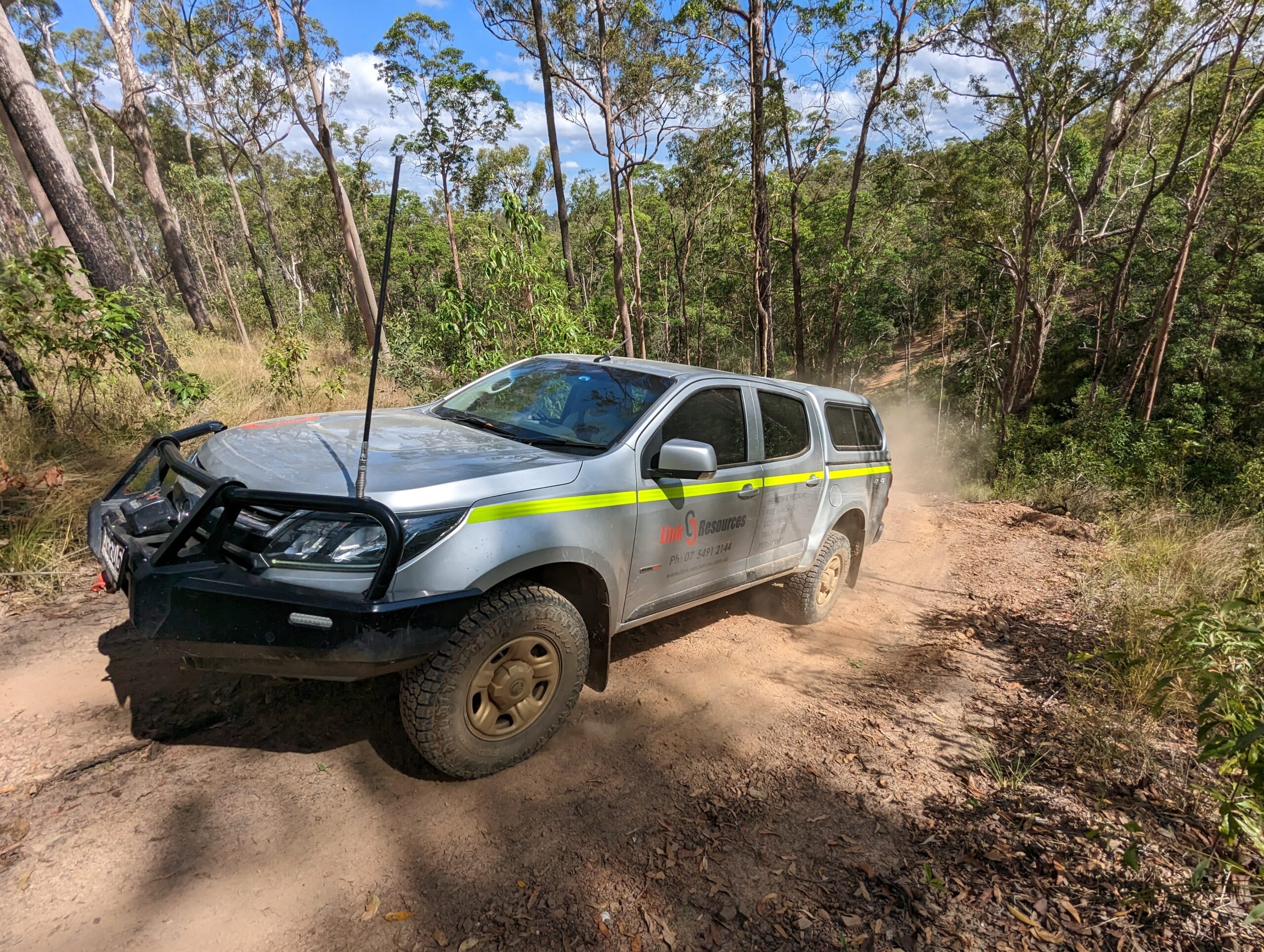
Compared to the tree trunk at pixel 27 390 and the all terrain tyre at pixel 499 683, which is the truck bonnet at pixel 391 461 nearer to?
the all terrain tyre at pixel 499 683

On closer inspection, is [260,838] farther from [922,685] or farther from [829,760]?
[922,685]

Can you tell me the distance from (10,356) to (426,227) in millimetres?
30104

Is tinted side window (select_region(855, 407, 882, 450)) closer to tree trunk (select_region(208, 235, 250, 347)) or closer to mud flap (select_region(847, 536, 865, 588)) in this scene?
mud flap (select_region(847, 536, 865, 588))

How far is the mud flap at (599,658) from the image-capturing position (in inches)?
110

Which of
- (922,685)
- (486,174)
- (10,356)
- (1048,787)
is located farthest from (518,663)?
(486,174)

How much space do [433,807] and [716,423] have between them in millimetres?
2285

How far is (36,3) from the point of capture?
21.2 metres

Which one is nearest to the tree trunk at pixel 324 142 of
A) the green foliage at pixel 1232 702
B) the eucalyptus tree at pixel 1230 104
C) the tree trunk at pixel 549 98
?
the tree trunk at pixel 549 98

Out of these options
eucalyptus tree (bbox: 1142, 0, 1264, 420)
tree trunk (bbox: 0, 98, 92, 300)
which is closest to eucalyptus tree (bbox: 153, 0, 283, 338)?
tree trunk (bbox: 0, 98, 92, 300)

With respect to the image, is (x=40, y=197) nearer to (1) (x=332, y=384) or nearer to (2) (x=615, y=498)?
(1) (x=332, y=384)

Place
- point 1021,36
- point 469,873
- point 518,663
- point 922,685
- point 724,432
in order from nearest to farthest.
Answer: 1. point 469,873
2. point 518,663
3. point 724,432
4. point 922,685
5. point 1021,36

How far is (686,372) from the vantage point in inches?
134

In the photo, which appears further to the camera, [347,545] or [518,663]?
[518,663]

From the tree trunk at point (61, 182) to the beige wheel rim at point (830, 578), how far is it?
6605 millimetres
